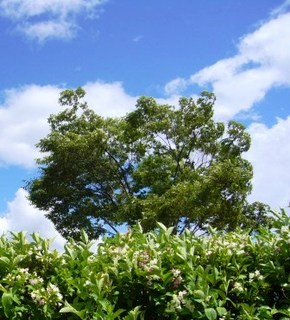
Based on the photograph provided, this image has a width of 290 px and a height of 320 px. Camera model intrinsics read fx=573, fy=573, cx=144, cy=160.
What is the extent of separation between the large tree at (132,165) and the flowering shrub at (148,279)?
18359 millimetres

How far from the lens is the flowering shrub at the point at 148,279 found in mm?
3676

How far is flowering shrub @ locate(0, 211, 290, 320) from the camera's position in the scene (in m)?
3.68

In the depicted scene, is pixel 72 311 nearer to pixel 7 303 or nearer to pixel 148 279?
pixel 7 303

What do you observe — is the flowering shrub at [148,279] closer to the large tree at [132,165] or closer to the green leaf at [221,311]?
the green leaf at [221,311]

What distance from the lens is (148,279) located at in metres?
3.81

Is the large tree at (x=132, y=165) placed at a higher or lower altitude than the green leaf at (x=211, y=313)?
higher

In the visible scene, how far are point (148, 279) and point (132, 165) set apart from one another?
25.7 m

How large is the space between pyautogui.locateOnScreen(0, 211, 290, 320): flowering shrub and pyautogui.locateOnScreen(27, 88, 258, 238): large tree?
18.4 meters

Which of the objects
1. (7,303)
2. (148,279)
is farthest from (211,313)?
(7,303)

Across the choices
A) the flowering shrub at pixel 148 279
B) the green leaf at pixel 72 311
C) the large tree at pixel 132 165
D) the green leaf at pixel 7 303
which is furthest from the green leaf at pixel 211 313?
the large tree at pixel 132 165

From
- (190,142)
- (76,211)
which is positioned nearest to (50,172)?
(76,211)

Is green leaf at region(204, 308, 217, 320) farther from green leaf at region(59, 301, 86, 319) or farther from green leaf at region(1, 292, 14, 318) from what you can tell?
green leaf at region(1, 292, 14, 318)

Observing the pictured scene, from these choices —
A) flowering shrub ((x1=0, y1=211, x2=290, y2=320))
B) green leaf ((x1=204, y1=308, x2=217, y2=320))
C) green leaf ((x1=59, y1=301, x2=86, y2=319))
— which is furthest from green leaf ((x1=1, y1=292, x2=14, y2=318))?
green leaf ((x1=204, y1=308, x2=217, y2=320))

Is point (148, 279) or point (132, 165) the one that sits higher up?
point (132, 165)
